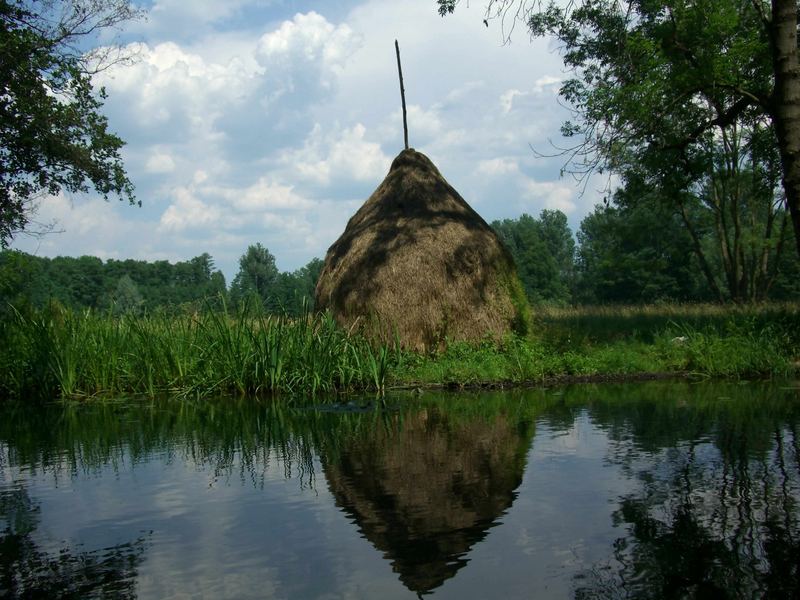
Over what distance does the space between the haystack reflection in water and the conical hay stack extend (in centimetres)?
484

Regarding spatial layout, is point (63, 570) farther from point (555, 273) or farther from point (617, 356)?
point (555, 273)

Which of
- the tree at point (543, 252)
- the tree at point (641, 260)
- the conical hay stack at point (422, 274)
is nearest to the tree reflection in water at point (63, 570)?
the conical hay stack at point (422, 274)

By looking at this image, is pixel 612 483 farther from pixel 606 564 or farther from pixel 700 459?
pixel 606 564

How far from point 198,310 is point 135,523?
298 inches

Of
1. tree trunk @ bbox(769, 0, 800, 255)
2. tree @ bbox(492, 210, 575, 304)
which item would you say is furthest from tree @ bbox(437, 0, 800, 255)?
tree @ bbox(492, 210, 575, 304)

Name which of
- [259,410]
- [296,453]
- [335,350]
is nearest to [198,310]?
[335,350]

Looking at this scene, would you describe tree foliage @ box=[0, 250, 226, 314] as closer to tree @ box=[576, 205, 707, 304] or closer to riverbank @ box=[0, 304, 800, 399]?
riverbank @ box=[0, 304, 800, 399]

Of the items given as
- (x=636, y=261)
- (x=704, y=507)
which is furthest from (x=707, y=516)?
(x=636, y=261)

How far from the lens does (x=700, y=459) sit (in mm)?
5016

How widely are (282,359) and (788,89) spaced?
6.78m

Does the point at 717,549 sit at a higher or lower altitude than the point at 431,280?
lower

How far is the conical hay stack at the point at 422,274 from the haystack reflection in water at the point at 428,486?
15.9ft

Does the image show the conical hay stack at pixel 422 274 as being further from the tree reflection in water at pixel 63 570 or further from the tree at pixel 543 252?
the tree at pixel 543 252

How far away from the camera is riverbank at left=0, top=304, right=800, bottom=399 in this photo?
402 inches
